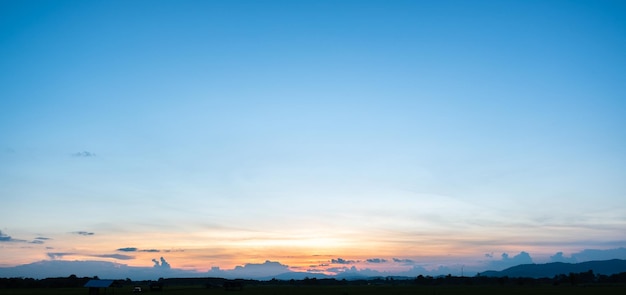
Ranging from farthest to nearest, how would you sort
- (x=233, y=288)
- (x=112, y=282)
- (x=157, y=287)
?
(x=157, y=287)
(x=233, y=288)
(x=112, y=282)

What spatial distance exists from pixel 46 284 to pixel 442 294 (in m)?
122

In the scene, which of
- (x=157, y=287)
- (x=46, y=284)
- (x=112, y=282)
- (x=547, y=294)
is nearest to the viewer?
(x=112, y=282)

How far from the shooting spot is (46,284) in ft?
520

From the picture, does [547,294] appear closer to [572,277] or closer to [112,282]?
[112,282]

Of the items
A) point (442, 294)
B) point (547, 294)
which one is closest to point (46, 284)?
point (442, 294)

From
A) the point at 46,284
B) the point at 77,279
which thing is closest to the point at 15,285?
the point at 46,284

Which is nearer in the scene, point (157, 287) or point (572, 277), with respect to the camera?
point (157, 287)

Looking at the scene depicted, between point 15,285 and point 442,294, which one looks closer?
point 442,294

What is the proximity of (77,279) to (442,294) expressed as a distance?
136 m

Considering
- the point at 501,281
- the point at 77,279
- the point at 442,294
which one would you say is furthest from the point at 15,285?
the point at 501,281

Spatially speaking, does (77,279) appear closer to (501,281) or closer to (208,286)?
(208,286)

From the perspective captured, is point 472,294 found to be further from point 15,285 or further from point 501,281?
point 15,285

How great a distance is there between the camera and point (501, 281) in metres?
182

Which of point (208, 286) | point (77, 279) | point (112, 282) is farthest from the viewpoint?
point (77, 279)
